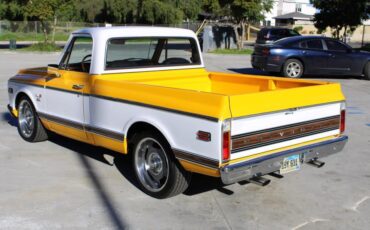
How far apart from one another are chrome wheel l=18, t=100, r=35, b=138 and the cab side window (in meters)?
1.22

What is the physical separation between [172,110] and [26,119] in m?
3.74

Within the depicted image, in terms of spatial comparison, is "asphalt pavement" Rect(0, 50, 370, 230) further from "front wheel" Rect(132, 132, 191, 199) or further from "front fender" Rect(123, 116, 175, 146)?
"front fender" Rect(123, 116, 175, 146)

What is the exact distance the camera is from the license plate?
16.2 feet

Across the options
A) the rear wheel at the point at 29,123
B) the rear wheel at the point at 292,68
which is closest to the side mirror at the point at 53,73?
the rear wheel at the point at 29,123

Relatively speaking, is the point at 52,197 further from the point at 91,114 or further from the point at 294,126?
the point at 294,126

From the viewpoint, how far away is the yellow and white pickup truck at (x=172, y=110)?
4527 mm

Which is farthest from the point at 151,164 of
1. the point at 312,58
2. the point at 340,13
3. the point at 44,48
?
the point at 340,13

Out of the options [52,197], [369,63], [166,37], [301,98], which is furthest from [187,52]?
[369,63]

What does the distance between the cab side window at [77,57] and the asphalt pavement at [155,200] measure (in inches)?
50.3

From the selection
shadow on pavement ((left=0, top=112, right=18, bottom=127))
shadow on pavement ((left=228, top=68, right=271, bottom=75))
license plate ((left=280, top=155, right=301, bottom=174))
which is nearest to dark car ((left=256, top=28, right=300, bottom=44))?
shadow on pavement ((left=228, top=68, right=271, bottom=75))

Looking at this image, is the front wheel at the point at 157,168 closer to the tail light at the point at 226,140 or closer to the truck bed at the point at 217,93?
the truck bed at the point at 217,93

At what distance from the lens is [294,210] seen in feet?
16.4

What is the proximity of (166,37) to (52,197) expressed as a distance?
2695 mm

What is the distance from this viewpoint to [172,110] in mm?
4770
